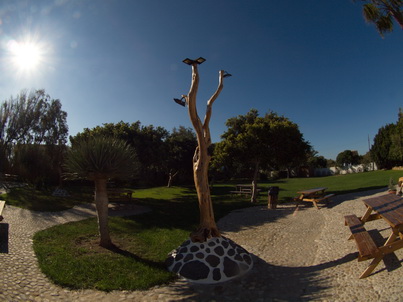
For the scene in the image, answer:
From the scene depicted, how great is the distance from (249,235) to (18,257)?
5.71 meters

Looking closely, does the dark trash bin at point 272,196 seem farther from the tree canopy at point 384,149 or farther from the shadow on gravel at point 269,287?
the tree canopy at point 384,149

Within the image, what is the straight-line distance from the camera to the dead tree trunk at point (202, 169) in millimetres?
5051

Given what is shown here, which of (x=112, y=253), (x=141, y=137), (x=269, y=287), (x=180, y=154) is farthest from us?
(x=180, y=154)

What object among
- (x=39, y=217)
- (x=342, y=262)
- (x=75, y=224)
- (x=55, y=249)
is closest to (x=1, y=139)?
(x=39, y=217)

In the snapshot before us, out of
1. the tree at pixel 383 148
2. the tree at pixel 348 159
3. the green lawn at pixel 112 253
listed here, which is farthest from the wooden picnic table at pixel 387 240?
the tree at pixel 348 159

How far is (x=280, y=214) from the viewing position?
10312 millimetres

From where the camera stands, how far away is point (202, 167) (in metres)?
5.23

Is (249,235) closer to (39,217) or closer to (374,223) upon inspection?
(374,223)

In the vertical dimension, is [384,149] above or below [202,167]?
above

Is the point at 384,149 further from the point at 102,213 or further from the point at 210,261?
the point at 102,213

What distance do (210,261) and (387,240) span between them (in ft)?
10.1

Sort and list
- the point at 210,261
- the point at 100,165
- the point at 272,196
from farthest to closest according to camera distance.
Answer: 1. the point at 272,196
2. the point at 100,165
3. the point at 210,261

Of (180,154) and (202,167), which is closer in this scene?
(202,167)

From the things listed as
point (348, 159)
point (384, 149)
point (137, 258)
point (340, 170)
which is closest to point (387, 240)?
point (137, 258)
